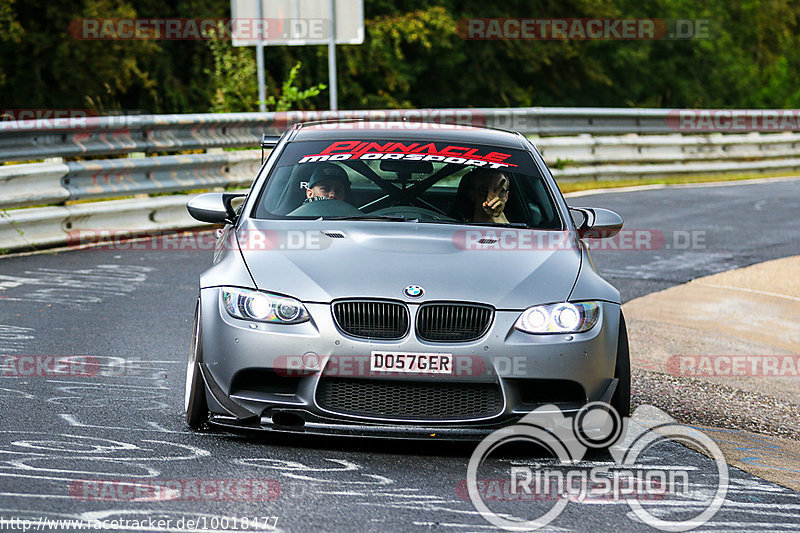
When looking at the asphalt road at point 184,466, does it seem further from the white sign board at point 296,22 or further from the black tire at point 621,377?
the white sign board at point 296,22

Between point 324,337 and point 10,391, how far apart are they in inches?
83.6

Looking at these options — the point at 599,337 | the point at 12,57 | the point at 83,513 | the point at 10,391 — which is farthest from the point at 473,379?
the point at 12,57

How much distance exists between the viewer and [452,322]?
5441 mm

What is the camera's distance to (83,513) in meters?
4.48

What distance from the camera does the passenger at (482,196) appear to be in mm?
6738

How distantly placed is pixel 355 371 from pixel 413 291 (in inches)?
17.0

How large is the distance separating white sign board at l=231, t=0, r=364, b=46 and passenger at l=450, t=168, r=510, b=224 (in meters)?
14.9

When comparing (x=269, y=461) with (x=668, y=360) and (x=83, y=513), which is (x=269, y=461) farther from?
(x=668, y=360)
